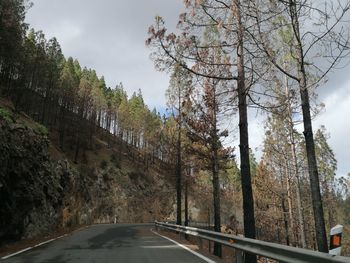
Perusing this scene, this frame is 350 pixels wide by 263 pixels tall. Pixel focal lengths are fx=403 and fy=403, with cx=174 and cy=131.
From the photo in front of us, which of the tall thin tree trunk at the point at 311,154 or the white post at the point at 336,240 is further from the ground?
the tall thin tree trunk at the point at 311,154

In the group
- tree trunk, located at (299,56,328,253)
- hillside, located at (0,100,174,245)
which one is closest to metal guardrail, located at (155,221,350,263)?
tree trunk, located at (299,56,328,253)

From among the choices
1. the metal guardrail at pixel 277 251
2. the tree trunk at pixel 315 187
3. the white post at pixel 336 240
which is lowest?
the metal guardrail at pixel 277 251

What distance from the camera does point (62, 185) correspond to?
97.2 feet

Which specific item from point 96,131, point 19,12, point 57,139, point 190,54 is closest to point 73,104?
point 57,139

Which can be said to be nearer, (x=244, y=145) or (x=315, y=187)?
(x=315, y=187)

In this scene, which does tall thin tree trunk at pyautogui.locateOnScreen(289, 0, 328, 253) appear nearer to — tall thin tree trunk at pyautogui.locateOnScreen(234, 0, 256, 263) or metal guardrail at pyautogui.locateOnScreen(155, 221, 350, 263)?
tall thin tree trunk at pyautogui.locateOnScreen(234, 0, 256, 263)

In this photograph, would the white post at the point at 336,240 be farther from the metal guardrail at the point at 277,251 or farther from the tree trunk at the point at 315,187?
the tree trunk at the point at 315,187

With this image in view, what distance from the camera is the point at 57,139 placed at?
66.6 metres

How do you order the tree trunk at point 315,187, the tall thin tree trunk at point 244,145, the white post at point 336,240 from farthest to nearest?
1. the tall thin tree trunk at point 244,145
2. the tree trunk at point 315,187
3. the white post at point 336,240

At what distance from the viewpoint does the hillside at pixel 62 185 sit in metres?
16.2

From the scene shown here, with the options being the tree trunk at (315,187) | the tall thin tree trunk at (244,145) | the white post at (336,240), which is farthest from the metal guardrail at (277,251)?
the tree trunk at (315,187)

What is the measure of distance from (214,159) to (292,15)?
13148 millimetres

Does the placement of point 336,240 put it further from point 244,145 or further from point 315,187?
point 244,145

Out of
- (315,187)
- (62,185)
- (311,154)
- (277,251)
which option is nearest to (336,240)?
(277,251)
